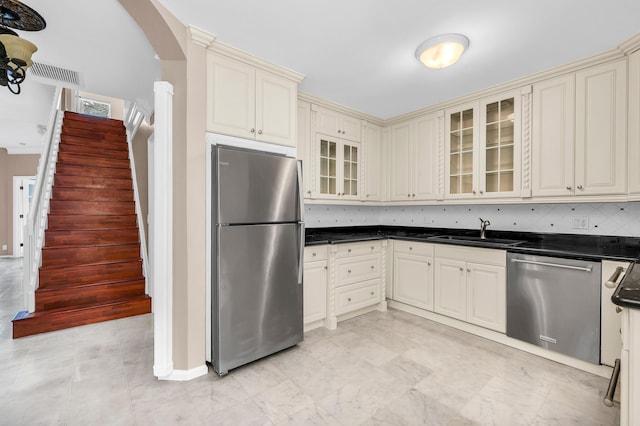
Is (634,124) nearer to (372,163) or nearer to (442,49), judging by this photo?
(442,49)

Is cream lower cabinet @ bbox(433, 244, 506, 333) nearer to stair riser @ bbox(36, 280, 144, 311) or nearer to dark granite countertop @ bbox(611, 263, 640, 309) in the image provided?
dark granite countertop @ bbox(611, 263, 640, 309)

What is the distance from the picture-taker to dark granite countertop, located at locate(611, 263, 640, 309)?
110 cm

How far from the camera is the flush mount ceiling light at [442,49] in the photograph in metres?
2.11

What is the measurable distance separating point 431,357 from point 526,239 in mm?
1681

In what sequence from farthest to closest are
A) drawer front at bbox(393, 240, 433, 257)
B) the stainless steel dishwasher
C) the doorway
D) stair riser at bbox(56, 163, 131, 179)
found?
1. the doorway
2. stair riser at bbox(56, 163, 131, 179)
3. drawer front at bbox(393, 240, 433, 257)
4. the stainless steel dishwasher

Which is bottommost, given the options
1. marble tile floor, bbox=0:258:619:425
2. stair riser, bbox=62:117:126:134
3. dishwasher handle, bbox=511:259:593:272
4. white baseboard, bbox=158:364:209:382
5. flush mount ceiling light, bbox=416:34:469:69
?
marble tile floor, bbox=0:258:619:425

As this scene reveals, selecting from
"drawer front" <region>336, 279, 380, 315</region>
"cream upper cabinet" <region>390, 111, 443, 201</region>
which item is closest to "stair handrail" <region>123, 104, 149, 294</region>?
"drawer front" <region>336, 279, 380, 315</region>

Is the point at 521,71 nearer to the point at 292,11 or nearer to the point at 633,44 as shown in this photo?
the point at 633,44

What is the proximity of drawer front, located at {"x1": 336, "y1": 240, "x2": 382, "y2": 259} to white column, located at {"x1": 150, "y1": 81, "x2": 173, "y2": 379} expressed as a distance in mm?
1635

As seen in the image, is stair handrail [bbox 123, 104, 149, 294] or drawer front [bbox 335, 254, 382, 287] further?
stair handrail [bbox 123, 104, 149, 294]

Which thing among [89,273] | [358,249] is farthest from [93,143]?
[358,249]

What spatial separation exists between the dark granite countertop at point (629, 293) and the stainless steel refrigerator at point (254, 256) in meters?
1.93

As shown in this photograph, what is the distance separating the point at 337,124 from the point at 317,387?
2786 mm

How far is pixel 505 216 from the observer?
3.20 metres
